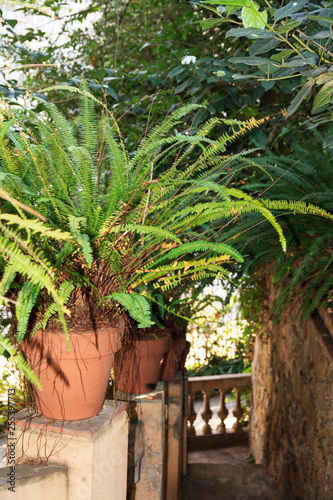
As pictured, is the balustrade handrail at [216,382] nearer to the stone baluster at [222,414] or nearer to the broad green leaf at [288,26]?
the stone baluster at [222,414]

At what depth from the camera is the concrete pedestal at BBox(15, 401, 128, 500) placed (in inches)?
35.2

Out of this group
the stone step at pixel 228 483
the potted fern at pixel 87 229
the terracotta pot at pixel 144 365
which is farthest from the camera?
the stone step at pixel 228 483

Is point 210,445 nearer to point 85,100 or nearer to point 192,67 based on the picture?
point 192,67

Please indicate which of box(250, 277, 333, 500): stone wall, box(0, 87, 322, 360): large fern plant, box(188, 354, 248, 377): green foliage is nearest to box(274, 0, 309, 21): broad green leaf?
box(0, 87, 322, 360): large fern plant

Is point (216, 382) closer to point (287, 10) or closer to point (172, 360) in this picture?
point (172, 360)

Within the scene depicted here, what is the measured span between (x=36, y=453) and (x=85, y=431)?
0.13 meters

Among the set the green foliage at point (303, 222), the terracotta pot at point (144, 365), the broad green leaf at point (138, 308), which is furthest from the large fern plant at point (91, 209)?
the green foliage at point (303, 222)

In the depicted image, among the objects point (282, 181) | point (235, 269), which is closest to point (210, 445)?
point (235, 269)

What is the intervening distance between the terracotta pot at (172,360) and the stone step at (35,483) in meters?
1.41

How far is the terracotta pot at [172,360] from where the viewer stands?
2.35 m

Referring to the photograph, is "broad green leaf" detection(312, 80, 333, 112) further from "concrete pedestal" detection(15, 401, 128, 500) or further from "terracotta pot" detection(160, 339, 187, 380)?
"terracotta pot" detection(160, 339, 187, 380)

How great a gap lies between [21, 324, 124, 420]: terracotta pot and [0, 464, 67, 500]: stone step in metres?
0.10

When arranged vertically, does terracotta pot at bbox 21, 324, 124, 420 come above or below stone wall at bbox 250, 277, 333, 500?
above

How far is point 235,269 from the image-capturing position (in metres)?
2.23
